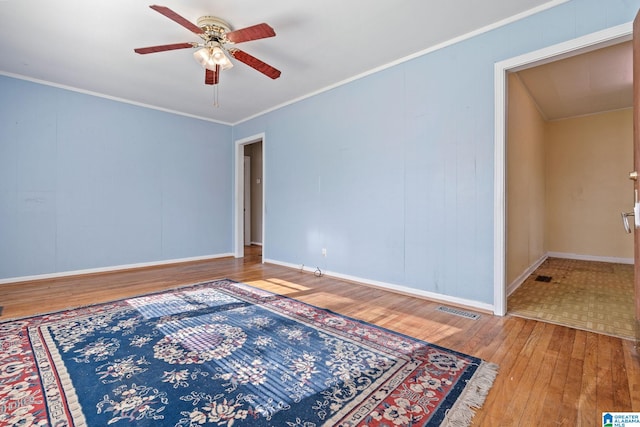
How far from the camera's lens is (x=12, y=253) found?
4.12m

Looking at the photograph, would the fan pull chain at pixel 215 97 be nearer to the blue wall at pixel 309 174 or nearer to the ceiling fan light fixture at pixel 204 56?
the blue wall at pixel 309 174

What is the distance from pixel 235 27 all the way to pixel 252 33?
0.57m

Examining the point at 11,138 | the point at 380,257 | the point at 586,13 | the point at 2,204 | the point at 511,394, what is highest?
the point at 586,13

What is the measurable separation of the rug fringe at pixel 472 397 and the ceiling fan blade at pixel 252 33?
9.62 feet

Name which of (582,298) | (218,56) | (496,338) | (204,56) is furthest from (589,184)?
(204,56)

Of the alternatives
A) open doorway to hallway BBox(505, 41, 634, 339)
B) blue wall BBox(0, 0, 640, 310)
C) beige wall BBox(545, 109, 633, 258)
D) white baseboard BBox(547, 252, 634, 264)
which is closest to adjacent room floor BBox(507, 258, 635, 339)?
open doorway to hallway BBox(505, 41, 634, 339)

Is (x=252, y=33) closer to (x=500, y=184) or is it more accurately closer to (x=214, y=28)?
(x=214, y=28)

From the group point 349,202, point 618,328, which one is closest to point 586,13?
point 618,328

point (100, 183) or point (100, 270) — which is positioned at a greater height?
point (100, 183)

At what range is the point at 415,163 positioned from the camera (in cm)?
354

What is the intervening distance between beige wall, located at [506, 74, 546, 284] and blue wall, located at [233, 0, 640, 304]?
469 millimetres

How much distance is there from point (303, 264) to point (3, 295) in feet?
12.5

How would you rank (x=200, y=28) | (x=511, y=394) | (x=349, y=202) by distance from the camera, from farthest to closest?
(x=349, y=202) < (x=200, y=28) < (x=511, y=394)

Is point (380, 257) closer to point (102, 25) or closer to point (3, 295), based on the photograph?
point (102, 25)
